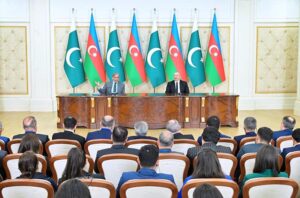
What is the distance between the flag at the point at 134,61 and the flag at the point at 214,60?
1665mm

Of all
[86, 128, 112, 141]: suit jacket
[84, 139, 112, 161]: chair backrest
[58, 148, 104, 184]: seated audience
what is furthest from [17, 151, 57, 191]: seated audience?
[86, 128, 112, 141]: suit jacket

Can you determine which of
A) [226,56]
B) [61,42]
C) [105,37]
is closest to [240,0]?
[226,56]

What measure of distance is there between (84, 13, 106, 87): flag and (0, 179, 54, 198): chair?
8.08 meters

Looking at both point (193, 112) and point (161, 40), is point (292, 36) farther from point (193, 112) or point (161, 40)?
point (193, 112)

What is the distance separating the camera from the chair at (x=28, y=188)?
301cm

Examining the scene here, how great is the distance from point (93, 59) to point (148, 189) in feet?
27.2

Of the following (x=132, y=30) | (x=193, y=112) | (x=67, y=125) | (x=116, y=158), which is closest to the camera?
(x=116, y=158)

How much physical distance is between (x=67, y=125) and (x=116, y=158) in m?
1.44

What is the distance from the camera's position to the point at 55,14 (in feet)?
37.0

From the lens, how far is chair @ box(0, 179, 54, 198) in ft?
9.87

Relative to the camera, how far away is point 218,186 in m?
3.00

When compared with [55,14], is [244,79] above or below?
below

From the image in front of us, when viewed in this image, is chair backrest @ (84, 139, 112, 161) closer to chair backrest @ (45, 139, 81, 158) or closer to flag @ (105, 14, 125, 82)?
chair backrest @ (45, 139, 81, 158)

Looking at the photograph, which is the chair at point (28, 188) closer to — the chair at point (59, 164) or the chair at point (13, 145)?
the chair at point (59, 164)
